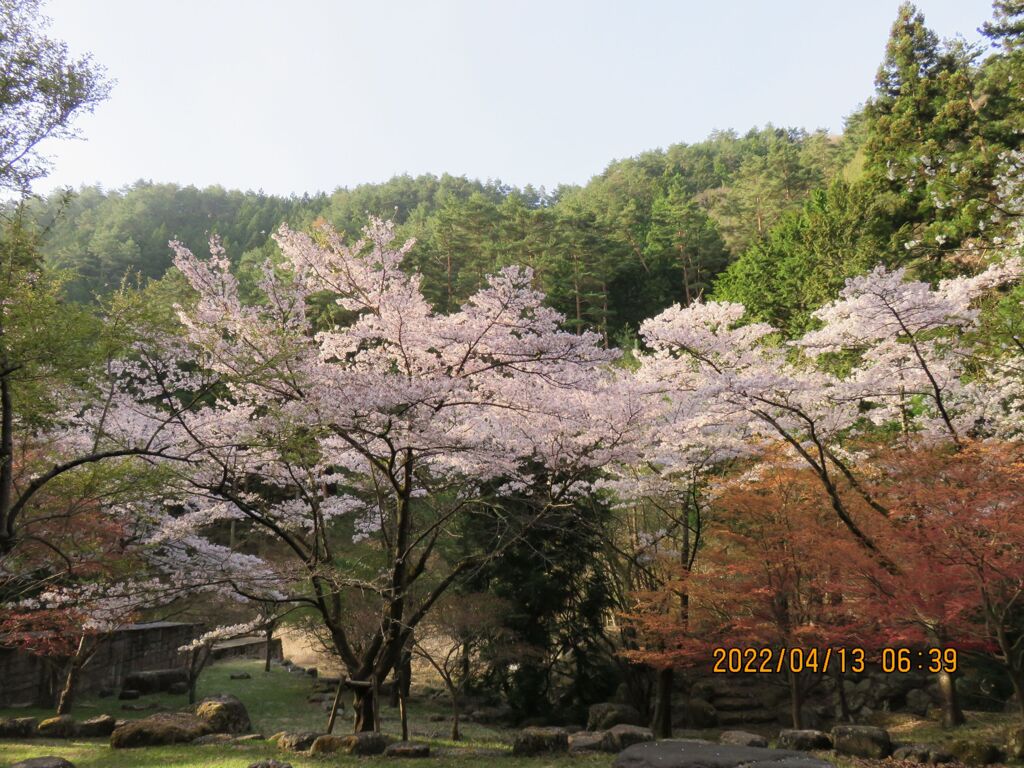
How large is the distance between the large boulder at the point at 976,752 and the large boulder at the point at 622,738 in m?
3.77

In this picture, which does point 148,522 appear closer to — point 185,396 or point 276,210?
point 185,396

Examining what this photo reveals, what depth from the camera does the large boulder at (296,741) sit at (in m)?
8.82

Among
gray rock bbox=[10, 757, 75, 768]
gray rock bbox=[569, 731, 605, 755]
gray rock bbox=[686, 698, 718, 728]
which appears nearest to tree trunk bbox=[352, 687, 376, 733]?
gray rock bbox=[569, 731, 605, 755]

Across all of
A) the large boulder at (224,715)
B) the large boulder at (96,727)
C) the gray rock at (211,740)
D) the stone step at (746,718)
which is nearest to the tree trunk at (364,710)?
the gray rock at (211,740)

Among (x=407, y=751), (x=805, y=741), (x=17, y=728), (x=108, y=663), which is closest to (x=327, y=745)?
(x=407, y=751)

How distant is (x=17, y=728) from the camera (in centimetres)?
1045

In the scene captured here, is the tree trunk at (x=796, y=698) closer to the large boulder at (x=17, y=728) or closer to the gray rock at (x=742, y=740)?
the gray rock at (x=742, y=740)

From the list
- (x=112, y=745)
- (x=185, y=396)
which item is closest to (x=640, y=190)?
(x=185, y=396)

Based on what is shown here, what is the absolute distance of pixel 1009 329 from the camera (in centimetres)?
1266

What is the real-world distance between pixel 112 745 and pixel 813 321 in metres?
21.6

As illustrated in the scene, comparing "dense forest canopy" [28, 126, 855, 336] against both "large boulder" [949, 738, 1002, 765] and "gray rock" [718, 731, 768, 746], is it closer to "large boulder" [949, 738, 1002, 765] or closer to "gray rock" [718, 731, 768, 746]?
"gray rock" [718, 731, 768, 746]

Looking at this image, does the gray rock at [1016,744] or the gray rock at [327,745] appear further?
the gray rock at [1016,744]

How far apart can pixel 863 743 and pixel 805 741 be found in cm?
72

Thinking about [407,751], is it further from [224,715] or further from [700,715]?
[700,715]
